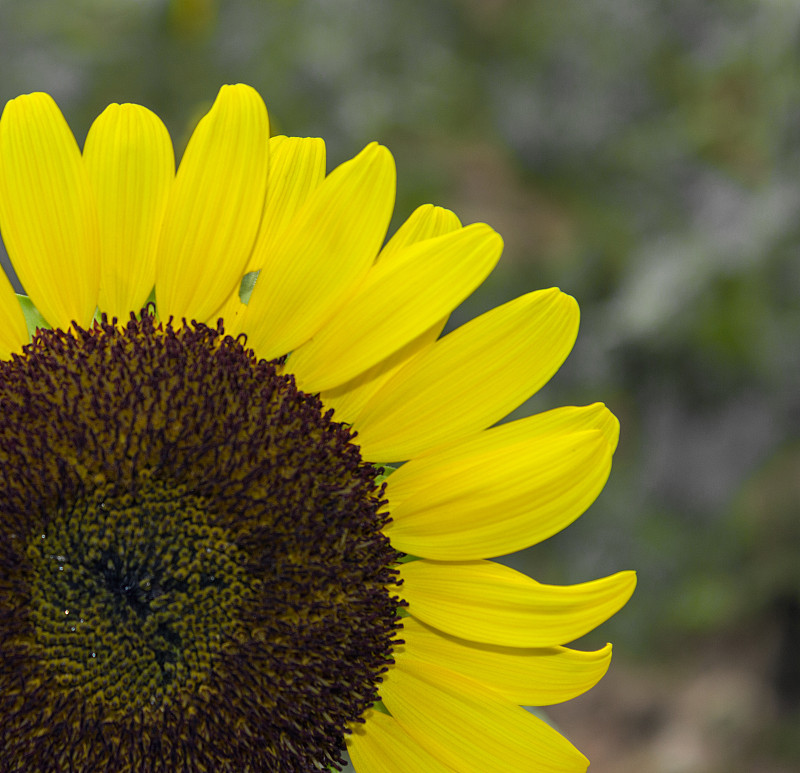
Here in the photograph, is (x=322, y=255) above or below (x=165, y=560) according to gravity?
above

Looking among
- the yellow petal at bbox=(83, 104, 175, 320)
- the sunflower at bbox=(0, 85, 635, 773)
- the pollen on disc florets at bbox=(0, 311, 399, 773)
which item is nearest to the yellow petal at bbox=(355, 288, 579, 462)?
the sunflower at bbox=(0, 85, 635, 773)

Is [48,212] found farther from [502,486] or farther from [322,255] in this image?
[502,486]

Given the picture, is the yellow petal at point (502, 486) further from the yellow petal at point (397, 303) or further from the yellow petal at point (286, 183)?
the yellow petal at point (286, 183)

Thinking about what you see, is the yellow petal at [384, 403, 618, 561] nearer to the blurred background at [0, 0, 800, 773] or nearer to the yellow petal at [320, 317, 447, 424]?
the yellow petal at [320, 317, 447, 424]

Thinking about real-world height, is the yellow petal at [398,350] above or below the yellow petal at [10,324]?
above

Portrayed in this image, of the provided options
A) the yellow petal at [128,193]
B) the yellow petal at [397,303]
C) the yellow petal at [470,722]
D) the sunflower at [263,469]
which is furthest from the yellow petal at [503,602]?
the yellow petal at [128,193]

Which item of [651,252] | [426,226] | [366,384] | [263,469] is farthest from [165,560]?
[651,252]

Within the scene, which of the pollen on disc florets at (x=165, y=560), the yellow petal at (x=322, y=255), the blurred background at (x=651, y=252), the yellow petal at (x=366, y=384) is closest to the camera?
the pollen on disc florets at (x=165, y=560)
